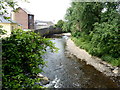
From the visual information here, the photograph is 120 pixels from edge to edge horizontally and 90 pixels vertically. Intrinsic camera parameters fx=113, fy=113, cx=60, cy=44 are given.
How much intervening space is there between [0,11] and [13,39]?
27.5 inches

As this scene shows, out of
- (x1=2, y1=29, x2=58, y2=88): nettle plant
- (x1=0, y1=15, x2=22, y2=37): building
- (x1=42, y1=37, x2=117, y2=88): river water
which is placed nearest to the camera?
(x1=2, y1=29, x2=58, y2=88): nettle plant

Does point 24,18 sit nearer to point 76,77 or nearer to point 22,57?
point 76,77

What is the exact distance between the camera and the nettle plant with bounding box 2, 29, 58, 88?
2300mm

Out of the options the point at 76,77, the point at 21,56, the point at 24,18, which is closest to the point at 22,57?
the point at 21,56

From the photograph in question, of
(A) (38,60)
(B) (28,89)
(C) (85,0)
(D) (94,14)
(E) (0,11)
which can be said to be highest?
(C) (85,0)

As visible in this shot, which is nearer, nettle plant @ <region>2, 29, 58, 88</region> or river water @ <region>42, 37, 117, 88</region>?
nettle plant @ <region>2, 29, 58, 88</region>

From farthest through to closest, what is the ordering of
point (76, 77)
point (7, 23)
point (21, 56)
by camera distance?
point (76, 77) → point (7, 23) → point (21, 56)

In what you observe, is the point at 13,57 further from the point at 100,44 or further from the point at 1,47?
the point at 100,44

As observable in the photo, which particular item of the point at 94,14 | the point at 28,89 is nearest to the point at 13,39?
the point at 28,89

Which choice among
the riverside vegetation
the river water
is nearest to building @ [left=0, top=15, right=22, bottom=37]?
the riverside vegetation

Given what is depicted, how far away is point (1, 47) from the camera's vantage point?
99.2 inches

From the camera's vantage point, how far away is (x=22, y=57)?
2.67 metres

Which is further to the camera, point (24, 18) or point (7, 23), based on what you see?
point (24, 18)

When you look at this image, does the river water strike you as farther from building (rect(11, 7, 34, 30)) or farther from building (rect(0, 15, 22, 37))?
building (rect(11, 7, 34, 30))
